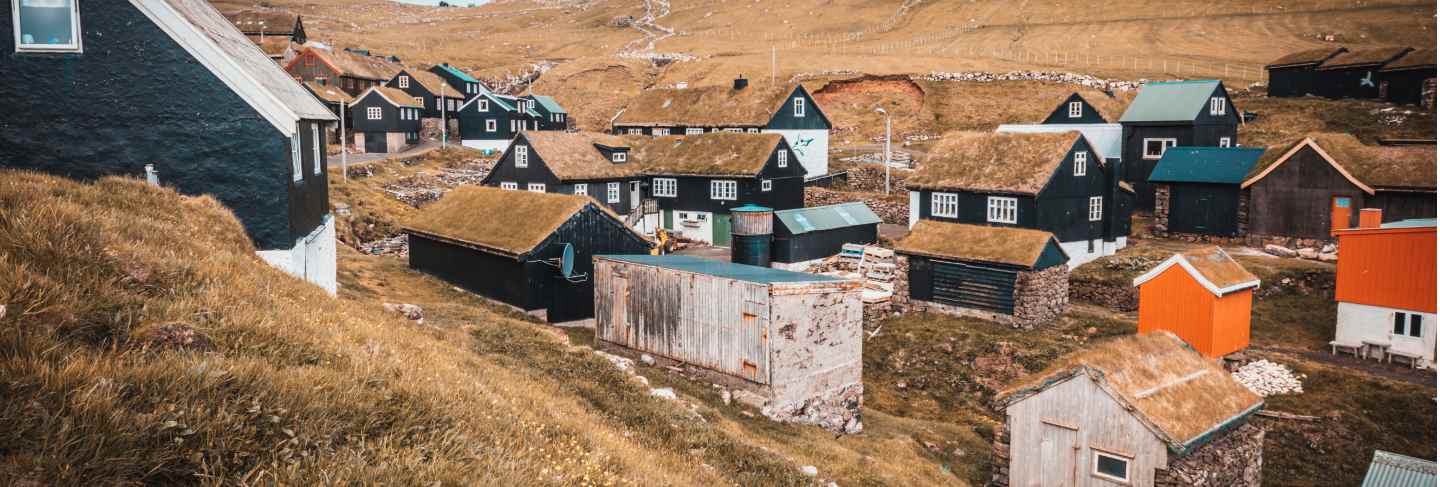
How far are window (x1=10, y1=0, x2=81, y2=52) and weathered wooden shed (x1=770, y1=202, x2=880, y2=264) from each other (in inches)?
1217

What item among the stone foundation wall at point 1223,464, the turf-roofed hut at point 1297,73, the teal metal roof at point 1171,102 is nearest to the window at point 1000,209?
the teal metal roof at point 1171,102

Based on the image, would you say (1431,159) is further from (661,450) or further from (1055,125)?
(661,450)

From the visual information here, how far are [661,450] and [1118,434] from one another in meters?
11.3

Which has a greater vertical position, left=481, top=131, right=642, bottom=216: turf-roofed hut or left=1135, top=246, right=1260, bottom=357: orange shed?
left=481, top=131, right=642, bottom=216: turf-roofed hut

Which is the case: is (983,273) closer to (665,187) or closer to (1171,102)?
(665,187)

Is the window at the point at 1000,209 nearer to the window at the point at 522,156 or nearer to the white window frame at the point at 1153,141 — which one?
the white window frame at the point at 1153,141

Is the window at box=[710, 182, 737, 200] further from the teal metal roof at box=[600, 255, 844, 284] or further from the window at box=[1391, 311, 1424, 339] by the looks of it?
the window at box=[1391, 311, 1424, 339]

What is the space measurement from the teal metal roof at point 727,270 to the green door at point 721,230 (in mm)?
24917

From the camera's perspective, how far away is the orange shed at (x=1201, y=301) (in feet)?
91.4

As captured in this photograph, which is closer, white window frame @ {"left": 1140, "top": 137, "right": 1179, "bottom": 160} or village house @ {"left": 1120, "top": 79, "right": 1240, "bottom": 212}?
village house @ {"left": 1120, "top": 79, "right": 1240, "bottom": 212}

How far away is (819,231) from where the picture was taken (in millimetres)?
45031

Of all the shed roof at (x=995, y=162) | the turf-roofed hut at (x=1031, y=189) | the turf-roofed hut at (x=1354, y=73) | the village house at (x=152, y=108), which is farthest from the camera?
the turf-roofed hut at (x=1354, y=73)

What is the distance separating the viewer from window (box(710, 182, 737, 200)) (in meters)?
51.2

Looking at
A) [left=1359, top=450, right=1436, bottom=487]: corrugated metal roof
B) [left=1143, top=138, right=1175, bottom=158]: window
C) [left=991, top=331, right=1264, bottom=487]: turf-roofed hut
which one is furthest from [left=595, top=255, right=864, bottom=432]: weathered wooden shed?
[left=1143, top=138, right=1175, bottom=158]: window
